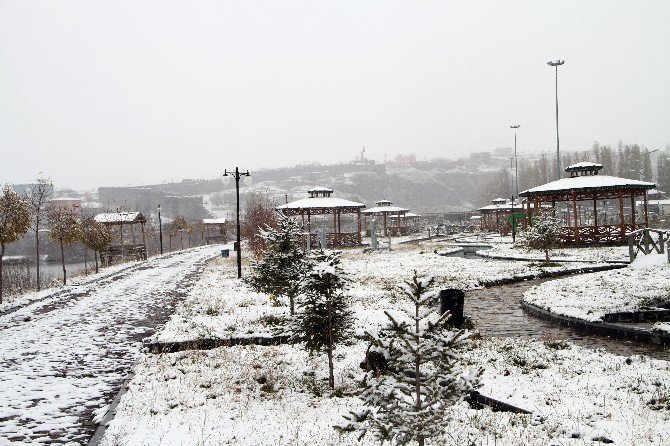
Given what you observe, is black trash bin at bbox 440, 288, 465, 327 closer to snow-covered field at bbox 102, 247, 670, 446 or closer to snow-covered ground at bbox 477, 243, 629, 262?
snow-covered field at bbox 102, 247, 670, 446

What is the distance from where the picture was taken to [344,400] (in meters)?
6.52

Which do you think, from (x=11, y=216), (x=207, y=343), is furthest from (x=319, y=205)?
(x=207, y=343)

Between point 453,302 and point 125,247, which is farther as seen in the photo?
point 125,247

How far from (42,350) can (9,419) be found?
411 centimetres

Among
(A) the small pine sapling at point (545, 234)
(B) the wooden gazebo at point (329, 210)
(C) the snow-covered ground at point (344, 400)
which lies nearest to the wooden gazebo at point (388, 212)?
(B) the wooden gazebo at point (329, 210)

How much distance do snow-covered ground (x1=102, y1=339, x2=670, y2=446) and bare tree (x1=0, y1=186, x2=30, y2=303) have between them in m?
12.5

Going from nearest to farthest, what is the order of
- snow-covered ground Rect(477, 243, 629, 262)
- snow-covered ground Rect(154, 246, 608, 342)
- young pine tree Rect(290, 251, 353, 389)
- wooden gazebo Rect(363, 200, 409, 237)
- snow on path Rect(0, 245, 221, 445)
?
snow on path Rect(0, 245, 221, 445) → young pine tree Rect(290, 251, 353, 389) → snow-covered ground Rect(154, 246, 608, 342) → snow-covered ground Rect(477, 243, 629, 262) → wooden gazebo Rect(363, 200, 409, 237)

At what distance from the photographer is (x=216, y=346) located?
9.73 metres

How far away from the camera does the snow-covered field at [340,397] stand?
17.2 feet

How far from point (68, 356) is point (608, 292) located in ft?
43.9

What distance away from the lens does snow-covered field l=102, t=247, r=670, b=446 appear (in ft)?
17.2

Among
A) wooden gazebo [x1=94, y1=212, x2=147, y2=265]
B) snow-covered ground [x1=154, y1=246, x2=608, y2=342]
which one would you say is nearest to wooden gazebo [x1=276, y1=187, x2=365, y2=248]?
snow-covered ground [x1=154, y1=246, x2=608, y2=342]

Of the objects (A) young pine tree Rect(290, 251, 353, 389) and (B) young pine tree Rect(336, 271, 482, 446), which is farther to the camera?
(A) young pine tree Rect(290, 251, 353, 389)

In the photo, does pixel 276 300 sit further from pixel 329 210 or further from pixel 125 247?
pixel 125 247
